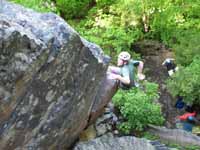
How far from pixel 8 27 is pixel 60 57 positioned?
107 cm

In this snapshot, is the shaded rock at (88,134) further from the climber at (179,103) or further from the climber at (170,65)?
the climber at (170,65)

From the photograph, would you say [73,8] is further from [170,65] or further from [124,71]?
[124,71]

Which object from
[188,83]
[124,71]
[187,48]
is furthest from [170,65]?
[124,71]

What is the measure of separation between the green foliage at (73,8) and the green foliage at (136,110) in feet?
13.7

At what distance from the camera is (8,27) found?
4.87m

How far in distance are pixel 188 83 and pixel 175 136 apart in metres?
0.97

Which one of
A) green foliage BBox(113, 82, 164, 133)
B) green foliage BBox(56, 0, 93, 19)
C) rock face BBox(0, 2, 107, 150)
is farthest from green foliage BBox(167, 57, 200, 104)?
green foliage BBox(56, 0, 93, 19)

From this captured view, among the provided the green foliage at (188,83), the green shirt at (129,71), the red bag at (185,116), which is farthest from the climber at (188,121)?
the green shirt at (129,71)

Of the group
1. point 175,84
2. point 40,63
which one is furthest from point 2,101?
point 175,84

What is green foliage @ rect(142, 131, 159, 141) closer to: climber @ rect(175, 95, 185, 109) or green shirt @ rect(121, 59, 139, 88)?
green shirt @ rect(121, 59, 139, 88)

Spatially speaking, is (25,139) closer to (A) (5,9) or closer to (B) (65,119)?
(B) (65,119)

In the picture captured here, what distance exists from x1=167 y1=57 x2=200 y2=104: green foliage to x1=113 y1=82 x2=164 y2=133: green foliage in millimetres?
654

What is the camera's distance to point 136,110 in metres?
7.92

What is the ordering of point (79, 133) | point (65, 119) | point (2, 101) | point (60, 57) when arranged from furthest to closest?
point (79, 133)
point (65, 119)
point (60, 57)
point (2, 101)
